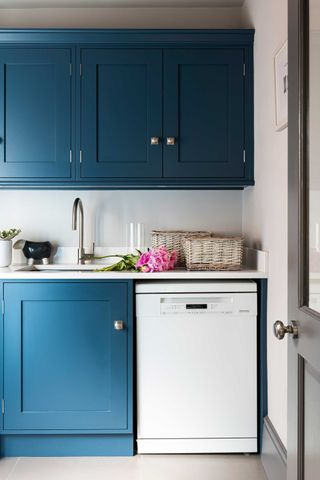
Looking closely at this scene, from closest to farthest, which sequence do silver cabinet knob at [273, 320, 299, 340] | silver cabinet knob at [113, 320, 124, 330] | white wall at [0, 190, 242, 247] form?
silver cabinet knob at [273, 320, 299, 340] → silver cabinet knob at [113, 320, 124, 330] → white wall at [0, 190, 242, 247]

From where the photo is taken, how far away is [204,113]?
8.41 feet

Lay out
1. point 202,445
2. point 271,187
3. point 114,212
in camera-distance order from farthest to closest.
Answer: point 114,212
point 202,445
point 271,187

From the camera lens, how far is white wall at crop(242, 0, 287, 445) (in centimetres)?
196

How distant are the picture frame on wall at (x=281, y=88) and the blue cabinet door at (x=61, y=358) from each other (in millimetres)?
1123

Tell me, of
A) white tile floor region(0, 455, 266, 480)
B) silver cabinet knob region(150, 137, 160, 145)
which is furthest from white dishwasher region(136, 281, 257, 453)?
silver cabinet knob region(150, 137, 160, 145)

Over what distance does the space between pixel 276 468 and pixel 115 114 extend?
1.94m

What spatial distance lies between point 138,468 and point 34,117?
6.30ft

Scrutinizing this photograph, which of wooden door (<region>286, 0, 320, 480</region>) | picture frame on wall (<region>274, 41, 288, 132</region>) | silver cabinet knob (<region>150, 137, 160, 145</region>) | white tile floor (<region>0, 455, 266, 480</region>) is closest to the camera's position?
wooden door (<region>286, 0, 320, 480</region>)

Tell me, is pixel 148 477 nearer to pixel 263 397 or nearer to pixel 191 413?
pixel 191 413

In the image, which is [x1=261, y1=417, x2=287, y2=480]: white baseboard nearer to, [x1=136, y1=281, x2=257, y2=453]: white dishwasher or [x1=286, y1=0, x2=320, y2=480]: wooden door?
[x1=136, y1=281, x2=257, y2=453]: white dishwasher

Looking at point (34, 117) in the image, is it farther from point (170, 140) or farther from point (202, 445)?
point (202, 445)

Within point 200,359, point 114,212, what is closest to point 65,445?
point 200,359

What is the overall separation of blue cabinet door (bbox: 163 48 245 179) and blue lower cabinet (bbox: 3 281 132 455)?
2.89ft

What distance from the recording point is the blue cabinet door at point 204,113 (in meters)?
2.55
